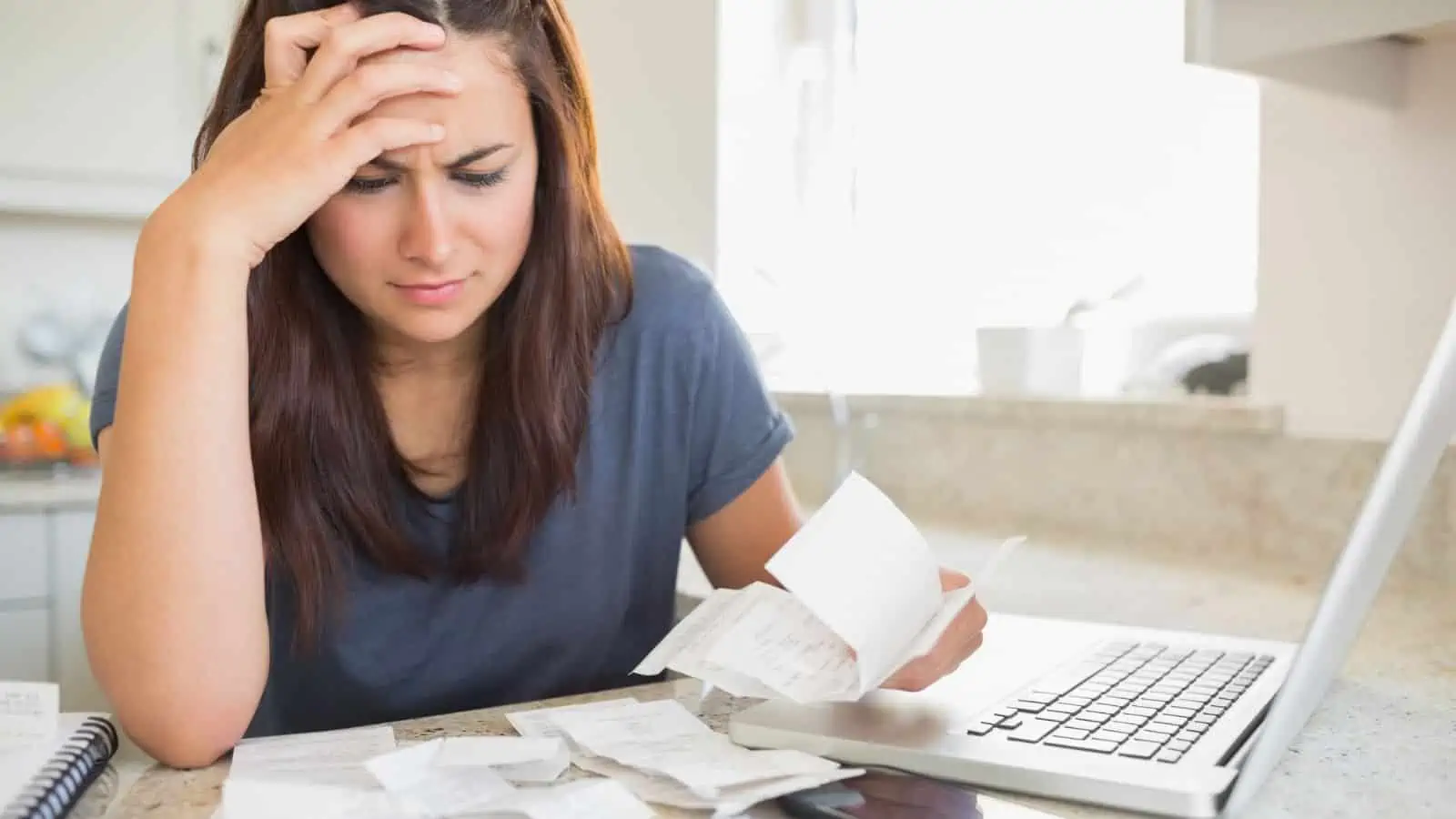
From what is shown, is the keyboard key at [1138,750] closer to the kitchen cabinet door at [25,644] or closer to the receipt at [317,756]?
the receipt at [317,756]

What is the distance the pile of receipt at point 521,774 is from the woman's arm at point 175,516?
A: 0.24ft

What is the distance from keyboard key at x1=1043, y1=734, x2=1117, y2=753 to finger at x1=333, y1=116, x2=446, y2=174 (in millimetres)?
557

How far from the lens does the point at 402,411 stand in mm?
1113

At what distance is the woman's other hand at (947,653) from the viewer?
80 cm

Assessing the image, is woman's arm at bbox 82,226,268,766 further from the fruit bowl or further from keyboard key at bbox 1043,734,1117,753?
the fruit bowl

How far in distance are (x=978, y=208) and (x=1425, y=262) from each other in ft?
3.48

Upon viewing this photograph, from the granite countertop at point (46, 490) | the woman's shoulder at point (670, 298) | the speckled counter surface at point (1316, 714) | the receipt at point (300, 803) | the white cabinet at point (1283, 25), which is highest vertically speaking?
the white cabinet at point (1283, 25)

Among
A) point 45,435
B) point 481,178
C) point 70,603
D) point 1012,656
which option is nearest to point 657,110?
point 45,435

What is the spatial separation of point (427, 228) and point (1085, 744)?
0.56 meters

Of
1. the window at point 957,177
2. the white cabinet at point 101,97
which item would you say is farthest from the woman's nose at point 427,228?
the white cabinet at point 101,97

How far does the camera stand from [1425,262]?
4.51 feet

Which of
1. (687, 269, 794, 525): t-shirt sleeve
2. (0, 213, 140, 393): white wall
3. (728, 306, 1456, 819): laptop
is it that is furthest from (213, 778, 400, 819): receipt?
(0, 213, 140, 393): white wall

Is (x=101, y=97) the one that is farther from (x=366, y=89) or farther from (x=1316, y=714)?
(x=1316, y=714)

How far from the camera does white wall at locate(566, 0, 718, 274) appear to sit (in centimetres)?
264
